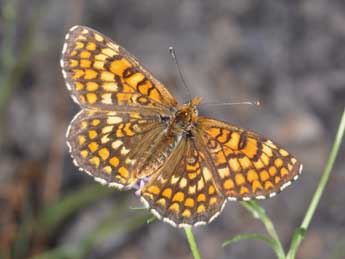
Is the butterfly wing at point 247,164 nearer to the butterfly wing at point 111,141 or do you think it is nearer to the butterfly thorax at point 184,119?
the butterfly thorax at point 184,119

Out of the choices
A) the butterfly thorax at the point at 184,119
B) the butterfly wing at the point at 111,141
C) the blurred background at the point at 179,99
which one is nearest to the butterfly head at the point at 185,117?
the butterfly thorax at the point at 184,119

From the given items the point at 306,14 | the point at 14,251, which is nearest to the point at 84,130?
the point at 14,251

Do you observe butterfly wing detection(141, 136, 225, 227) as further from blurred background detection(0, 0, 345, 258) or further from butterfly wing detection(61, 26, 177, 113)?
blurred background detection(0, 0, 345, 258)

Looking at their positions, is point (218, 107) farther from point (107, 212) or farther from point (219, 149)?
point (219, 149)

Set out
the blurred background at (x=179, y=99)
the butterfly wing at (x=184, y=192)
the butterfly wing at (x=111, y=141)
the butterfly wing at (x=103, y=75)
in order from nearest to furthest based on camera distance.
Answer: the butterfly wing at (x=184, y=192) → the butterfly wing at (x=111, y=141) → the butterfly wing at (x=103, y=75) → the blurred background at (x=179, y=99)

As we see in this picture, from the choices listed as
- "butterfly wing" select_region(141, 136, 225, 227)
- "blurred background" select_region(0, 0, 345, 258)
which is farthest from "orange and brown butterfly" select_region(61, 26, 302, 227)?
"blurred background" select_region(0, 0, 345, 258)

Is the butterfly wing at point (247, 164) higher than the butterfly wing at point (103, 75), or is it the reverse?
the butterfly wing at point (103, 75)

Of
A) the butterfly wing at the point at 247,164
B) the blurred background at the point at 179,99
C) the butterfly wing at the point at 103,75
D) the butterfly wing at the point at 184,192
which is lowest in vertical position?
the blurred background at the point at 179,99
